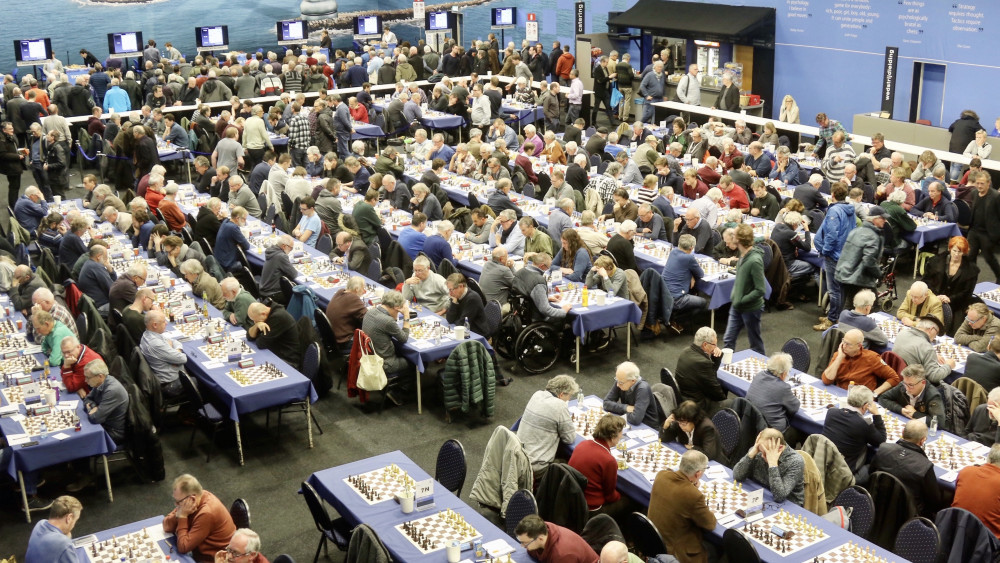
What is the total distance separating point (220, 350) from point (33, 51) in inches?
817

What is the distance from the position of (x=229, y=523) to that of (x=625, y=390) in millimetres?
3440

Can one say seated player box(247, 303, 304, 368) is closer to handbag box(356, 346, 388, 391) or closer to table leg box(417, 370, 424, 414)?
handbag box(356, 346, 388, 391)

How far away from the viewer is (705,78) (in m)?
24.1

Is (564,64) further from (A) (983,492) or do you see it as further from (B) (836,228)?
(A) (983,492)

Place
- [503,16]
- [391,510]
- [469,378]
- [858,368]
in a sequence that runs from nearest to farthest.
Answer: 1. [391,510]
2. [858,368]
3. [469,378]
4. [503,16]

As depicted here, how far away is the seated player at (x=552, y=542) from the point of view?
256 inches

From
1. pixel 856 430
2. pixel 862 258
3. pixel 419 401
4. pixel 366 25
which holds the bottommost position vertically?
pixel 419 401

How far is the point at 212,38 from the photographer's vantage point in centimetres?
3059

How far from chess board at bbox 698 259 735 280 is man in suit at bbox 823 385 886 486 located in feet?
13.2

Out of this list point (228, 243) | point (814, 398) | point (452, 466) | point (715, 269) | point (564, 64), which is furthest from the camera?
point (564, 64)

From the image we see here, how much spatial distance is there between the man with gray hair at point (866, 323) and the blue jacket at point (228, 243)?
745 centimetres

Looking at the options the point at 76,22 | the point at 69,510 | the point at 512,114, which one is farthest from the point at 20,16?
the point at 69,510

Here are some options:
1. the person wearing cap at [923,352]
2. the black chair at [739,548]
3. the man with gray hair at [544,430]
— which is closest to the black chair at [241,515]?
the man with gray hair at [544,430]

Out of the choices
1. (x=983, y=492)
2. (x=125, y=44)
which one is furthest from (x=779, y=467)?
(x=125, y=44)
